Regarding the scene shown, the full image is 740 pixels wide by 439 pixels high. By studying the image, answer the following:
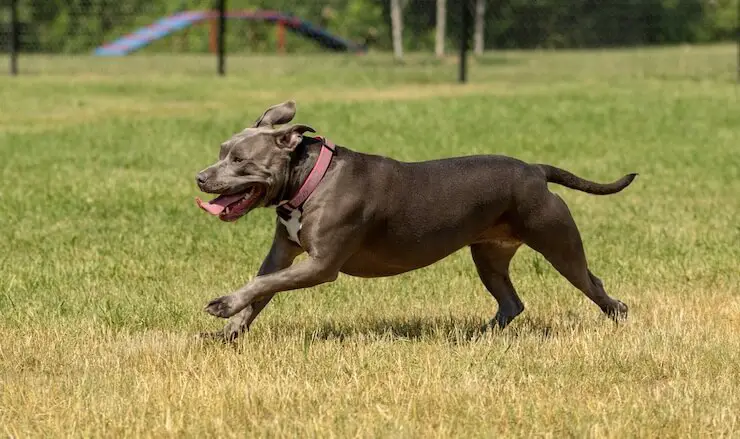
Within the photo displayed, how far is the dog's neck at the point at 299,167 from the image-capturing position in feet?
20.1

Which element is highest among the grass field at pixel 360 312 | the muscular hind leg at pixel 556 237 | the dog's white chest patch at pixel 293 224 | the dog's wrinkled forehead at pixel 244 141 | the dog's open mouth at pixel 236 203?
the dog's wrinkled forehead at pixel 244 141

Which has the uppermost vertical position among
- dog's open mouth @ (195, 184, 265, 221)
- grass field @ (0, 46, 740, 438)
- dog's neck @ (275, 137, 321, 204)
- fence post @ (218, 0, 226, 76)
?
dog's neck @ (275, 137, 321, 204)

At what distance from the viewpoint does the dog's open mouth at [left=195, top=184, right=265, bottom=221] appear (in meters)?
6.03

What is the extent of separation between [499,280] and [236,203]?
178 cm

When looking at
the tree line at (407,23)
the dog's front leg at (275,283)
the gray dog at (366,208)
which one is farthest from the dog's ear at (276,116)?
the tree line at (407,23)

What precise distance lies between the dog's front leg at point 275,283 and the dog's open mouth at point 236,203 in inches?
12.8

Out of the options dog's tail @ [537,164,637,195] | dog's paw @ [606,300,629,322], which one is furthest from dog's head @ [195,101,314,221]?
dog's paw @ [606,300,629,322]

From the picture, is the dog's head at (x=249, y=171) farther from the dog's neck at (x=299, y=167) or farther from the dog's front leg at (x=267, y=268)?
the dog's front leg at (x=267, y=268)

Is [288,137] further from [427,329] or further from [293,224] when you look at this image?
[427,329]

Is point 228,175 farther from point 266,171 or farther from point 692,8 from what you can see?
point 692,8

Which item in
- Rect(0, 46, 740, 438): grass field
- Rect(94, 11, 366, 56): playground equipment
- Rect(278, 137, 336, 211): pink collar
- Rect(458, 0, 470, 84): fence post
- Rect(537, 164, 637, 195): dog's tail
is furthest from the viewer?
Rect(94, 11, 366, 56): playground equipment

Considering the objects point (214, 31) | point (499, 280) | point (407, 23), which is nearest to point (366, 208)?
point (499, 280)

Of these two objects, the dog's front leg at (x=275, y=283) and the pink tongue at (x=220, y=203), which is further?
the pink tongue at (x=220, y=203)

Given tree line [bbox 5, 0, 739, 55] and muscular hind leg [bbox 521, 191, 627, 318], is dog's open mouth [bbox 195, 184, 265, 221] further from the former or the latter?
tree line [bbox 5, 0, 739, 55]
